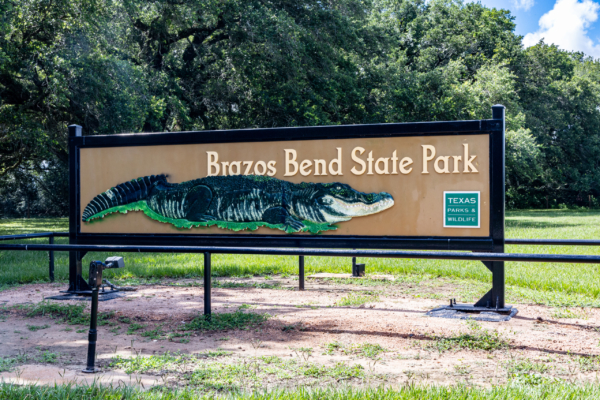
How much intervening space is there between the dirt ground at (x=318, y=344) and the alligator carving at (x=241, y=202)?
1.04 m

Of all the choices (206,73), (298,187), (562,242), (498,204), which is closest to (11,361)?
(298,187)

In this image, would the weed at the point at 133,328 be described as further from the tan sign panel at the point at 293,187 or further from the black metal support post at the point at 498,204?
the black metal support post at the point at 498,204

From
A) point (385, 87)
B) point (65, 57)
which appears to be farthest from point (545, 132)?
point (65, 57)

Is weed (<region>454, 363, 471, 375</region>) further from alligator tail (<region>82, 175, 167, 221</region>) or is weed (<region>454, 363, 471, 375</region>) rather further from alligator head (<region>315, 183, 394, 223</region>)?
alligator tail (<region>82, 175, 167, 221</region>)

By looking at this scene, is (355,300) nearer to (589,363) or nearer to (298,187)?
(298,187)

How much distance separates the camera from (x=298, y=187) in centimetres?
721

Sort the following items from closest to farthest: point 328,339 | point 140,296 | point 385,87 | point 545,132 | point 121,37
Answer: point 328,339 < point 140,296 < point 121,37 < point 385,87 < point 545,132

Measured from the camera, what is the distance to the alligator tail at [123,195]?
7879mm

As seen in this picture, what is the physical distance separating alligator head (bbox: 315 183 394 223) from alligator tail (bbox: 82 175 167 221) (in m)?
2.26

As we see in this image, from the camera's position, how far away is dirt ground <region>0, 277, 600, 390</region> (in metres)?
→ 4.20

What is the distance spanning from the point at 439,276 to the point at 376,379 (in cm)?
623

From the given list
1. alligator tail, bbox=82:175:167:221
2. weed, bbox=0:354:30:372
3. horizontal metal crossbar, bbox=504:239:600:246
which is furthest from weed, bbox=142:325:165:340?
horizontal metal crossbar, bbox=504:239:600:246

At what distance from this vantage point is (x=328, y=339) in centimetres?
532

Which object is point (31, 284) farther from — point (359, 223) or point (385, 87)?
point (385, 87)
